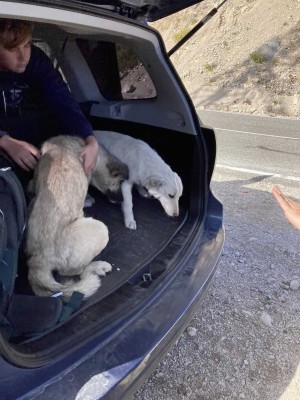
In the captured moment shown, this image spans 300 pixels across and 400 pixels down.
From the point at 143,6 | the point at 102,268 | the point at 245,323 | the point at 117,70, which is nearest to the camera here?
the point at 102,268

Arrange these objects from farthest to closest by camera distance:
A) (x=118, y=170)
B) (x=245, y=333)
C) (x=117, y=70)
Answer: (x=117, y=70) → (x=118, y=170) → (x=245, y=333)

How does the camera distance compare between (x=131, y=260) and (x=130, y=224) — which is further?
(x=130, y=224)

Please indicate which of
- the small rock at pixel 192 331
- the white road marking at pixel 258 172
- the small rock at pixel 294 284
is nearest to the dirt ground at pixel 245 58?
the white road marking at pixel 258 172

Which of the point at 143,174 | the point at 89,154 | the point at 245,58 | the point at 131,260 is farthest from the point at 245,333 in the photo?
the point at 245,58

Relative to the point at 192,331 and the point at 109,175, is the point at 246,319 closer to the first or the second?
the point at 192,331

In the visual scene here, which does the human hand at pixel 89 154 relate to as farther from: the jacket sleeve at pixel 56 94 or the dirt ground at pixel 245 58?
the dirt ground at pixel 245 58

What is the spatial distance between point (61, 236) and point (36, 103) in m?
1.46

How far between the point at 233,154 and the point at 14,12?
642cm

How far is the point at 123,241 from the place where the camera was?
301cm

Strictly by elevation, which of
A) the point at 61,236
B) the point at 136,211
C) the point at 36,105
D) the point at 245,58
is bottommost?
the point at 245,58

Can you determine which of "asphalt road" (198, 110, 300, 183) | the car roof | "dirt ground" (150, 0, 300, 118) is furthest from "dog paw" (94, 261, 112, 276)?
"dirt ground" (150, 0, 300, 118)

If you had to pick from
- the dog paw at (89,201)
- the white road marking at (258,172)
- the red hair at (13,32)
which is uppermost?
the red hair at (13,32)

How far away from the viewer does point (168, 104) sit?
328cm

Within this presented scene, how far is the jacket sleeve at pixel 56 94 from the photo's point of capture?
3270 mm
